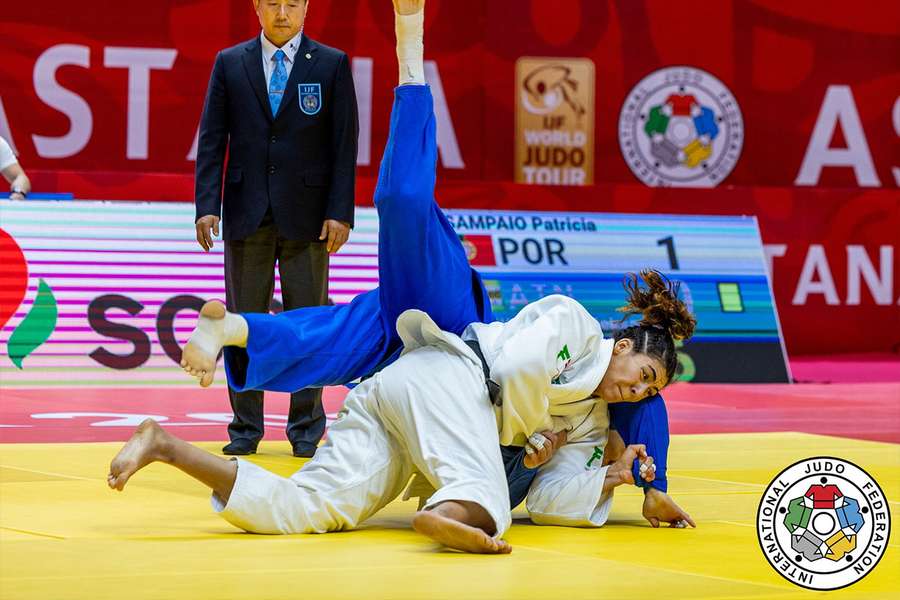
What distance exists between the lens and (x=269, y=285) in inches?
204

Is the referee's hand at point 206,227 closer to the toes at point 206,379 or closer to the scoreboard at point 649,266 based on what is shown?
the toes at point 206,379

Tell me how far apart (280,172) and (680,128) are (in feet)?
21.2

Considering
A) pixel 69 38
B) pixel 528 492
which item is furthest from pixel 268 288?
pixel 69 38

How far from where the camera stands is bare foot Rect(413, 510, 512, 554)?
3.07m

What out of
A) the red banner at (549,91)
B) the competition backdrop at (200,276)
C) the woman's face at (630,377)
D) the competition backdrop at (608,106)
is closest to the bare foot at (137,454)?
the woman's face at (630,377)

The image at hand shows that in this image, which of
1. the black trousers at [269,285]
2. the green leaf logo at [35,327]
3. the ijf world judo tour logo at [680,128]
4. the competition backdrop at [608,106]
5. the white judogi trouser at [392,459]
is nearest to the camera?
the white judogi trouser at [392,459]

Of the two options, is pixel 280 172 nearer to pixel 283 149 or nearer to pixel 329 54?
pixel 283 149

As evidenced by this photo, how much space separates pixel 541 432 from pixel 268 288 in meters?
1.93

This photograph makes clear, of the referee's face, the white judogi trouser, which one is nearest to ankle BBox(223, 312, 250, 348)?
the white judogi trouser

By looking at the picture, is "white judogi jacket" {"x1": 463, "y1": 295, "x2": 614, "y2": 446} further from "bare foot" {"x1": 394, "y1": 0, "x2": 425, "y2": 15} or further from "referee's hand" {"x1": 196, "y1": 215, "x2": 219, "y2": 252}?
"referee's hand" {"x1": 196, "y1": 215, "x2": 219, "y2": 252}

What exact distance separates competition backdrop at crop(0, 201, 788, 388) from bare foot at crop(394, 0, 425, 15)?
423 cm

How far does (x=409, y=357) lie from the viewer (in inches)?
140

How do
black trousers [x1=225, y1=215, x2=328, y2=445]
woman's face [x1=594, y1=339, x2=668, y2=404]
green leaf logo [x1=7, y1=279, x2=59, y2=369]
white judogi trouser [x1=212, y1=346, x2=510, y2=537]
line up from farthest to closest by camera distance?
green leaf logo [x1=7, y1=279, x2=59, y2=369], black trousers [x1=225, y1=215, x2=328, y2=445], woman's face [x1=594, y1=339, x2=668, y2=404], white judogi trouser [x1=212, y1=346, x2=510, y2=537]

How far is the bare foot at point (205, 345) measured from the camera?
130 inches
